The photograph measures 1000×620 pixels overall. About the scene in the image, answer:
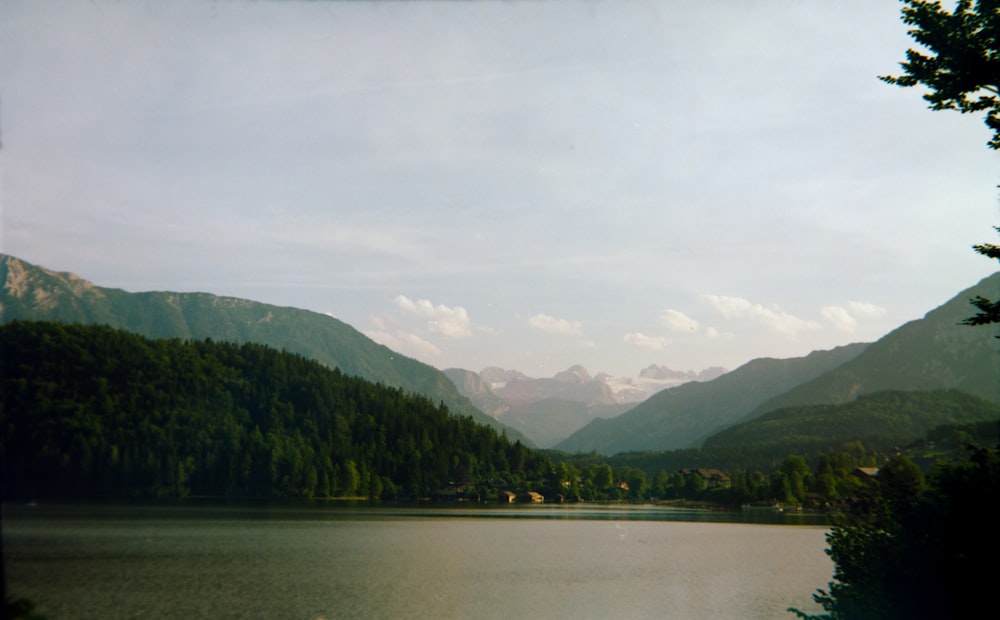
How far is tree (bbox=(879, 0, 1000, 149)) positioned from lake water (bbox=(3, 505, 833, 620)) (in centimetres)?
3177

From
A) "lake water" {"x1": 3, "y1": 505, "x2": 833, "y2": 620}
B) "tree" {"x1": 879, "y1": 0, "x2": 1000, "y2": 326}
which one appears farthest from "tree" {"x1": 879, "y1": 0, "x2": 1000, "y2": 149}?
"lake water" {"x1": 3, "y1": 505, "x2": 833, "y2": 620}

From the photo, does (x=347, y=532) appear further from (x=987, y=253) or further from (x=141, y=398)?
(x=141, y=398)

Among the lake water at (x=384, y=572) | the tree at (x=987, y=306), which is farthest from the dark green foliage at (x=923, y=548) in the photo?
the lake water at (x=384, y=572)

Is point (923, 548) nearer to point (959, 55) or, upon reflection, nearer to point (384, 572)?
point (959, 55)

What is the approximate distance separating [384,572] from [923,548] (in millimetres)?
44011

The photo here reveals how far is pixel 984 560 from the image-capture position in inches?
974

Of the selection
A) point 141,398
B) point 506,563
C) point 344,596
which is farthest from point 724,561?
point 141,398

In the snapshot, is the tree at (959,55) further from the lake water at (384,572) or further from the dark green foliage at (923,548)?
the lake water at (384,572)

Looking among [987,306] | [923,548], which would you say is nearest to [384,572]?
[923,548]

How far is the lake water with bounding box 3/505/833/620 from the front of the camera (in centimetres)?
4562

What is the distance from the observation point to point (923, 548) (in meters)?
29.8

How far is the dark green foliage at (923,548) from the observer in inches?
996

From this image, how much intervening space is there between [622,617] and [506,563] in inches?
1057

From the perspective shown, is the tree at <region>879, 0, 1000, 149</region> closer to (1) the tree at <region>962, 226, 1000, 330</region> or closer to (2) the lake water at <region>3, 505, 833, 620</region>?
(1) the tree at <region>962, 226, 1000, 330</region>
